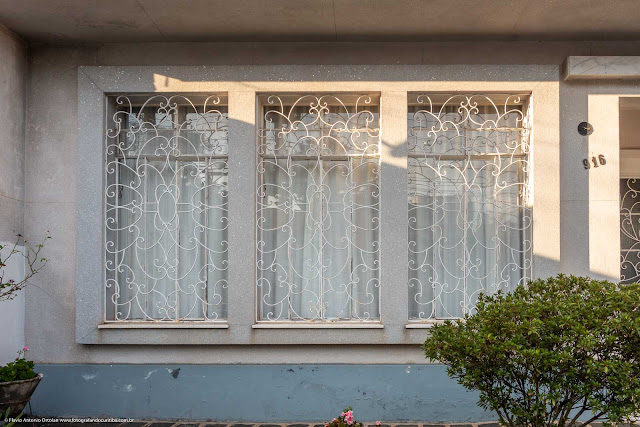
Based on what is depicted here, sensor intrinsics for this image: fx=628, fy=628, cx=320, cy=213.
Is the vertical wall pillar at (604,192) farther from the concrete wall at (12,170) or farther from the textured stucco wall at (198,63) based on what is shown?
the concrete wall at (12,170)

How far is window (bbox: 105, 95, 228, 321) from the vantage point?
6207 millimetres

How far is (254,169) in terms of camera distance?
6.09 metres

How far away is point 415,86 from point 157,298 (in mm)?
3277

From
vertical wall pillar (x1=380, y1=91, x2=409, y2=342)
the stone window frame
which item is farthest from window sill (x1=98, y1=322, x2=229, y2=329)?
vertical wall pillar (x1=380, y1=91, x2=409, y2=342)

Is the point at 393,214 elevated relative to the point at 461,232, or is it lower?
elevated

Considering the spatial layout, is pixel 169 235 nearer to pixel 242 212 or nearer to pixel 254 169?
pixel 242 212

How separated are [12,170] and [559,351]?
16.7 ft

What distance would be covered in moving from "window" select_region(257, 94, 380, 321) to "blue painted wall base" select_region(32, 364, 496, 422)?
59 cm

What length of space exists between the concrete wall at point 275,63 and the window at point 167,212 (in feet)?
1.21

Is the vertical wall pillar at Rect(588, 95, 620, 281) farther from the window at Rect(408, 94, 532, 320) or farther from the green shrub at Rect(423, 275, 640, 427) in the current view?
the green shrub at Rect(423, 275, 640, 427)

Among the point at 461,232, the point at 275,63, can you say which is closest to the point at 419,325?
the point at 461,232

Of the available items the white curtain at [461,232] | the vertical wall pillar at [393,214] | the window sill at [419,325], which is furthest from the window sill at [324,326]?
the white curtain at [461,232]

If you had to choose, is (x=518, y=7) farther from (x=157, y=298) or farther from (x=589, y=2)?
(x=157, y=298)

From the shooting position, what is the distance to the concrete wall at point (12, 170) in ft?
19.1
